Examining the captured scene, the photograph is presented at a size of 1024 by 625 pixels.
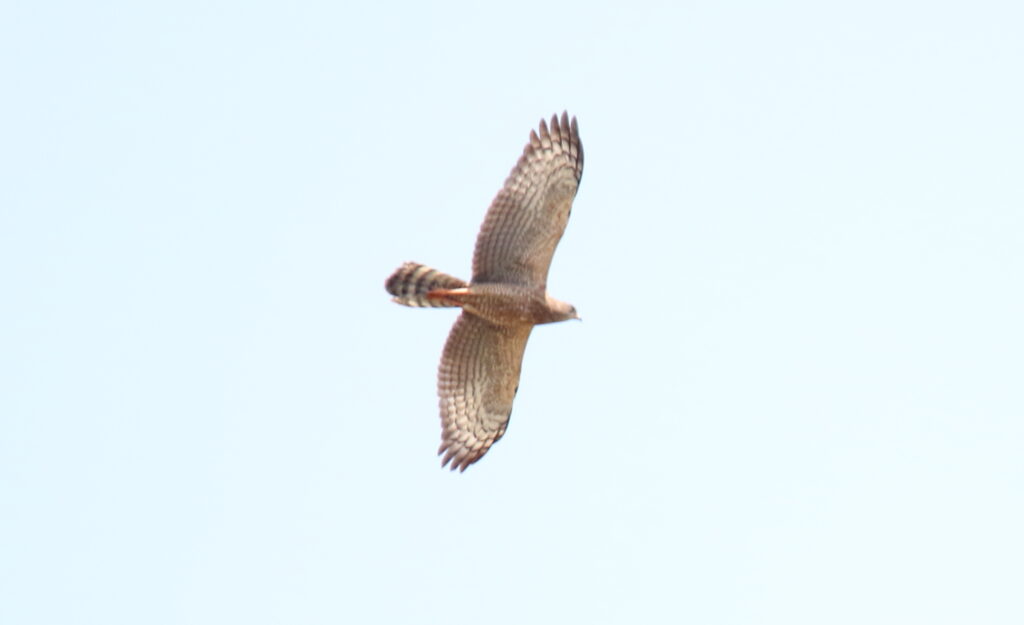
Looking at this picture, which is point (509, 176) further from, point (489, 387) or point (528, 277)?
point (489, 387)

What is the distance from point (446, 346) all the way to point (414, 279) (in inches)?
33.0

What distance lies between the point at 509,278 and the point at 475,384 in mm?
1381

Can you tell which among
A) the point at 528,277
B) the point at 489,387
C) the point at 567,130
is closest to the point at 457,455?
the point at 489,387

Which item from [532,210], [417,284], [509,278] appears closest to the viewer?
[532,210]

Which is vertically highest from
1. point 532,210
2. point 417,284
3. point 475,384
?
point 532,210

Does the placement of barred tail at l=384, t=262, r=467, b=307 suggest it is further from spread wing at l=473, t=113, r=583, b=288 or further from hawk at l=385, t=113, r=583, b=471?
spread wing at l=473, t=113, r=583, b=288

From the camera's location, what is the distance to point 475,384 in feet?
64.0

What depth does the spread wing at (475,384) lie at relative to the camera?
1917 cm

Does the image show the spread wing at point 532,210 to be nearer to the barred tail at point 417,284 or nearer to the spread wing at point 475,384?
the barred tail at point 417,284

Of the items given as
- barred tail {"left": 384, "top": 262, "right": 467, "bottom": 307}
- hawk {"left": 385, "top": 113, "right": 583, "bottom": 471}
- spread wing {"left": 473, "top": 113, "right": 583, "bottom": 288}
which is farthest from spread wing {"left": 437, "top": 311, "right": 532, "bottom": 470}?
spread wing {"left": 473, "top": 113, "right": 583, "bottom": 288}

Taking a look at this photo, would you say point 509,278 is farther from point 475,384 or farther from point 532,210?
point 475,384

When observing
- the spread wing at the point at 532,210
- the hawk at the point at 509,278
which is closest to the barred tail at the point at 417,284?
the hawk at the point at 509,278

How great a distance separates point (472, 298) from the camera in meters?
18.6

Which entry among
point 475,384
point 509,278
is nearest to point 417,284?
point 509,278
